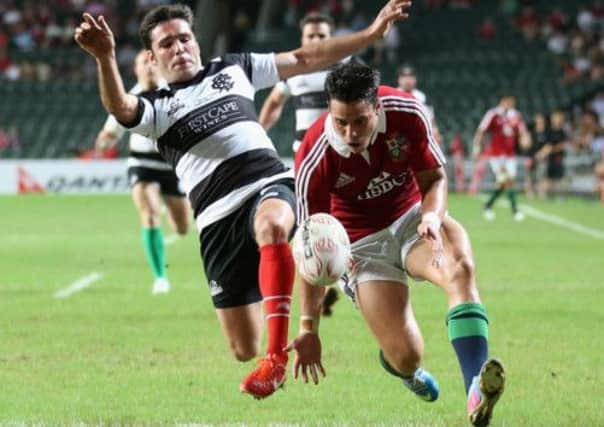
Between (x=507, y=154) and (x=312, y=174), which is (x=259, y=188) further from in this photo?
(x=507, y=154)

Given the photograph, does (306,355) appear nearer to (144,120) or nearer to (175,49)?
(144,120)

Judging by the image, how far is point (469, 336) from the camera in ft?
20.5

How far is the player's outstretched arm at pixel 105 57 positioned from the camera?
6.83 meters

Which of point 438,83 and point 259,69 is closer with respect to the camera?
point 259,69

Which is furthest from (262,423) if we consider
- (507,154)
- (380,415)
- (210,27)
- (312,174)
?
(210,27)

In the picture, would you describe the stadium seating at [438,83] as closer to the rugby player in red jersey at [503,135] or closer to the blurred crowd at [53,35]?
the blurred crowd at [53,35]

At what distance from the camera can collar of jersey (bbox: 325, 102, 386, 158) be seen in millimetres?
6777

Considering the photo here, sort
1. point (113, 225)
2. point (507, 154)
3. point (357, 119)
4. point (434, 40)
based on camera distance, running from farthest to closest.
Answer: point (434, 40) → point (507, 154) → point (113, 225) → point (357, 119)

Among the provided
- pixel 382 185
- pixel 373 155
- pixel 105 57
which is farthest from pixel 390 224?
pixel 105 57

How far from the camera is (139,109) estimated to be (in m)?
7.49

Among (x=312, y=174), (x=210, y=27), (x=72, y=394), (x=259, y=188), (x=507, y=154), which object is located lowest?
(x=210, y=27)

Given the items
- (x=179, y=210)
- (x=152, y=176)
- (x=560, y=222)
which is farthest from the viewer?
(x=560, y=222)

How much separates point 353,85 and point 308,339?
4.02 ft

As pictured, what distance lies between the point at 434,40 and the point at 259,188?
3134 cm
